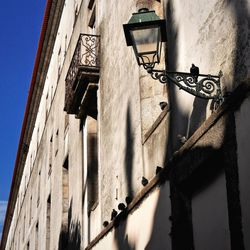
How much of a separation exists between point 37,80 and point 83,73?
15.0 m

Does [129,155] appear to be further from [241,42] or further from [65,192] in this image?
[65,192]

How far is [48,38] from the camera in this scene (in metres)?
24.0

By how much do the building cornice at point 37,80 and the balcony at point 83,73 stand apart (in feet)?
25.3

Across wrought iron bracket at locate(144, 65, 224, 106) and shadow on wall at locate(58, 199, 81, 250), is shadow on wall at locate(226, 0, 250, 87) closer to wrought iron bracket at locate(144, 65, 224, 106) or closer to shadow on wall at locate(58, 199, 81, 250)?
wrought iron bracket at locate(144, 65, 224, 106)

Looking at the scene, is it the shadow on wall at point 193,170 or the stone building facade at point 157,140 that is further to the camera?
the stone building facade at point 157,140

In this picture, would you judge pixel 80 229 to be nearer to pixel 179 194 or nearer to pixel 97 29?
pixel 97 29

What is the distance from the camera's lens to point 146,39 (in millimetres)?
6688

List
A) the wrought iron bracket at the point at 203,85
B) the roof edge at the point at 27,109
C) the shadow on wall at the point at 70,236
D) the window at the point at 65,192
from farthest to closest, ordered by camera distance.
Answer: the roof edge at the point at 27,109 < the window at the point at 65,192 < the shadow on wall at the point at 70,236 < the wrought iron bracket at the point at 203,85

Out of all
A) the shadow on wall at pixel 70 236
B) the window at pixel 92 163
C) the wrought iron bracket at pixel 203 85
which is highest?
the wrought iron bracket at pixel 203 85

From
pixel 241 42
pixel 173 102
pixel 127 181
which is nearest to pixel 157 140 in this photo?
pixel 173 102

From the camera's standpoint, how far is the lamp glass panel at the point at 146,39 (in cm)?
666

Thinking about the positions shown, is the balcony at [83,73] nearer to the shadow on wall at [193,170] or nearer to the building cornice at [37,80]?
the shadow on wall at [193,170]

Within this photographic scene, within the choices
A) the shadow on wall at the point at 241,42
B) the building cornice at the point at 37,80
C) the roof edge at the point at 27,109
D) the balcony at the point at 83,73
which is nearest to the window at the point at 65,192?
the balcony at the point at 83,73

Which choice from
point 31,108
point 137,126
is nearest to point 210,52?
point 137,126
